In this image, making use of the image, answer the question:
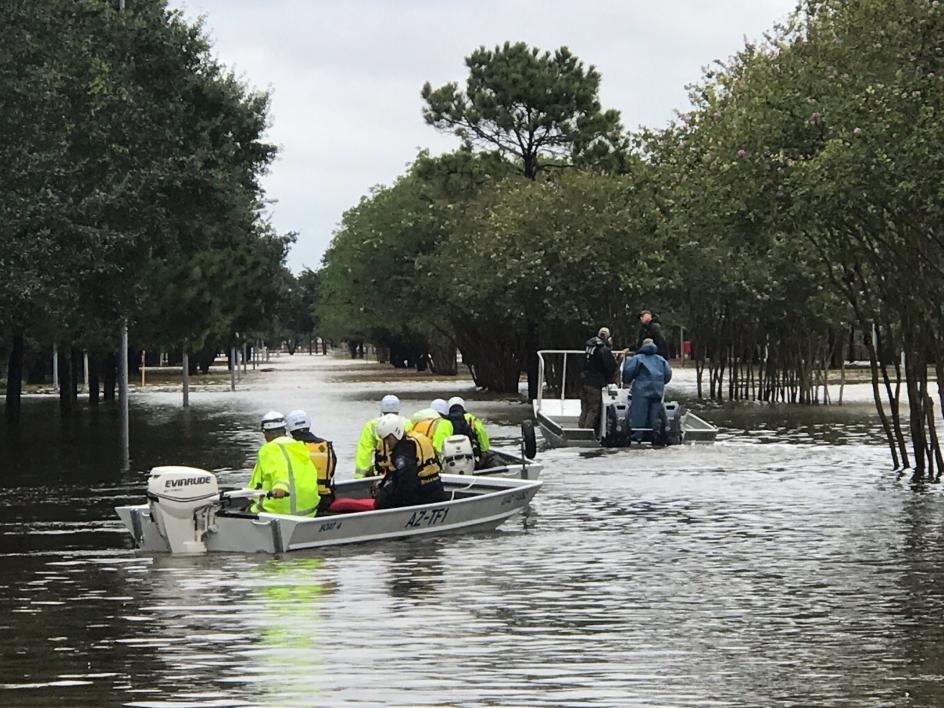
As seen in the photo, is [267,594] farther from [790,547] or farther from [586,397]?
[586,397]

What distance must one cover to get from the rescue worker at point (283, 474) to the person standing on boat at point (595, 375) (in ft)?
54.3

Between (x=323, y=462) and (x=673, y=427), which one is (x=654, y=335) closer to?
(x=673, y=427)

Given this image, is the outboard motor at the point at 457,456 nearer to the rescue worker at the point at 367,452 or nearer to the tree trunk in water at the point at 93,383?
the rescue worker at the point at 367,452

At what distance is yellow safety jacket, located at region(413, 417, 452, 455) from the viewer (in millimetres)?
22438

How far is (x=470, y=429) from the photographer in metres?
24.7

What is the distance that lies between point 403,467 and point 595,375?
16.7 metres

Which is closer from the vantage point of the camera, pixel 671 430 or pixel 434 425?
pixel 434 425

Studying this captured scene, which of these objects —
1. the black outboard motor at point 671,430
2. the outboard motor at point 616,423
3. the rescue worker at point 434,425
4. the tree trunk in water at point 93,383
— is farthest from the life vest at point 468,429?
the tree trunk in water at point 93,383

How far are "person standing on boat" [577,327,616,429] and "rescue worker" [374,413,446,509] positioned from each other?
1520 centimetres

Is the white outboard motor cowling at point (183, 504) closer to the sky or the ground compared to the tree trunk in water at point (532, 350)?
closer to the ground

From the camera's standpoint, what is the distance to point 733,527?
21312mm

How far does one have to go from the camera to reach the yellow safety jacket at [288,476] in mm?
18938

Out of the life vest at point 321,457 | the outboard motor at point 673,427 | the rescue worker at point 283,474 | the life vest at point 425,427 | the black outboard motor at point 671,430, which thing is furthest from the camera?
the outboard motor at point 673,427

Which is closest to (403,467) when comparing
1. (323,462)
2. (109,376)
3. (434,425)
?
(323,462)
